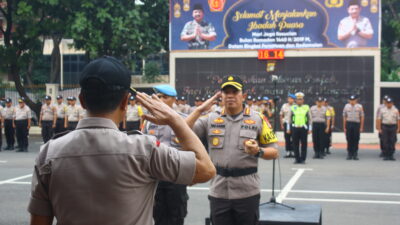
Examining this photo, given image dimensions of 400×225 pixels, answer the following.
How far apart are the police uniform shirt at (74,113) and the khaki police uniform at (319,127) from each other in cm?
777

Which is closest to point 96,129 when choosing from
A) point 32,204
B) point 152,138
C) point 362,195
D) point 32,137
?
point 152,138

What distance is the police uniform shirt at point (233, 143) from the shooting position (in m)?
4.82

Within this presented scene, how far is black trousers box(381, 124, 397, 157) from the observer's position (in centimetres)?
1666

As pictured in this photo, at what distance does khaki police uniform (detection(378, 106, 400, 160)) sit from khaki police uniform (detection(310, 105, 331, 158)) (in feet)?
5.43

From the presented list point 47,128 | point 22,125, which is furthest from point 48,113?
point 22,125

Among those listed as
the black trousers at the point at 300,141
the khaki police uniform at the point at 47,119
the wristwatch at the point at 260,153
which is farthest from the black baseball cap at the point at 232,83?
the khaki police uniform at the point at 47,119

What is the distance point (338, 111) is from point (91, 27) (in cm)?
1042

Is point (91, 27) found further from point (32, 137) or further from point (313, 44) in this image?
point (313, 44)

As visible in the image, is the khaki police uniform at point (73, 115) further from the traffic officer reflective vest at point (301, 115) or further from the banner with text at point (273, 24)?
the traffic officer reflective vest at point (301, 115)

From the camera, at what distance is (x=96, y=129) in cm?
242

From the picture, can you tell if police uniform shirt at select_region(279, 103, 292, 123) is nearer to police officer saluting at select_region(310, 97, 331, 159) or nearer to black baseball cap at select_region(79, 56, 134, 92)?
police officer saluting at select_region(310, 97, 331, 159)

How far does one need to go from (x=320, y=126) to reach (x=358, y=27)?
6.27 m

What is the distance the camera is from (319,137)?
17281mm

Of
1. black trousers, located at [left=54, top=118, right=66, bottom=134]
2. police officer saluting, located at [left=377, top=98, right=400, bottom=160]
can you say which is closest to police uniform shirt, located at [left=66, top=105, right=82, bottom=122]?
black trousers, located at [left=54, top=118, right=66, bottom=134]
